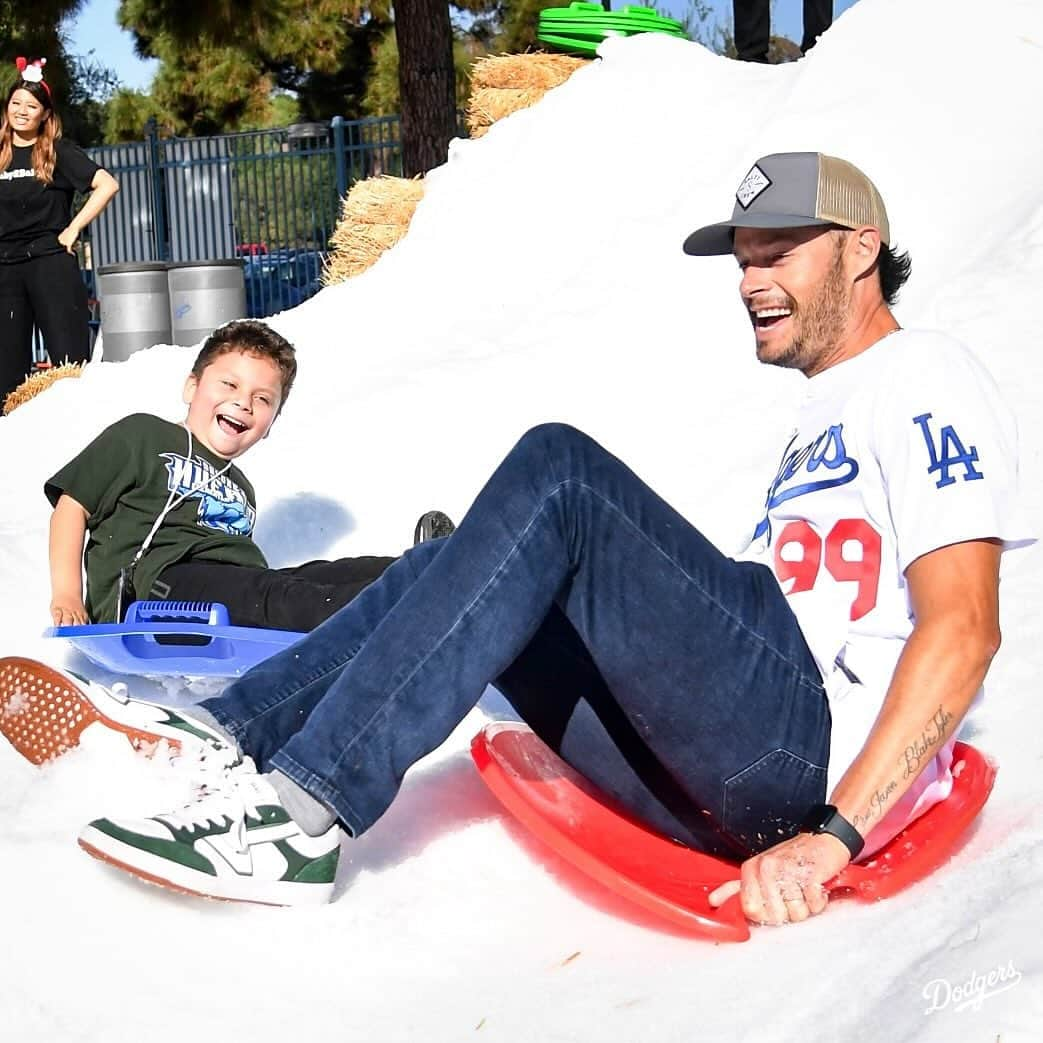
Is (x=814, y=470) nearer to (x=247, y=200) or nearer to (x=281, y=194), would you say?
(x=281, y=194)

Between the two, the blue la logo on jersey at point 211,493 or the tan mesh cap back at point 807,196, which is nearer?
the tan mesh cap back at point 807,196

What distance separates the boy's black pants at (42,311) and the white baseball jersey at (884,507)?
4.81 meters

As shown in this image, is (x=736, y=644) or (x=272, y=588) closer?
(x=736, y=644)

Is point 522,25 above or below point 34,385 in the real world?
above

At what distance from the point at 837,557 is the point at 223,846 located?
978 mm

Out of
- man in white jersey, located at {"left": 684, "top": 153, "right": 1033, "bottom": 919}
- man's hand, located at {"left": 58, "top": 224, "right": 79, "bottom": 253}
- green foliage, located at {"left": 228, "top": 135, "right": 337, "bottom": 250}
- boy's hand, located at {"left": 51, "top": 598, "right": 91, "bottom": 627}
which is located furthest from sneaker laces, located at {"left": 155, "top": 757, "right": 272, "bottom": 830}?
green foliage, located at {"left": 228, "top": 135, "right": 337, "bottom": 250}

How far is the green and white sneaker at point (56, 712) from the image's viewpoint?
2406 mm

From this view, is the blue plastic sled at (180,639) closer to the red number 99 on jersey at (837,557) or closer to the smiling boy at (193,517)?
the smiling boy at (193,517)

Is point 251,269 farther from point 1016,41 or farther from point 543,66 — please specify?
point 1016,41

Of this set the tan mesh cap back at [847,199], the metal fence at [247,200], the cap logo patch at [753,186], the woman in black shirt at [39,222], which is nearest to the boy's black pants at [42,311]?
the woman in black shirt at [39,222]

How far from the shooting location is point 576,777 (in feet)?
7.49

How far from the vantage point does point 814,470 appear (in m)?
2.09

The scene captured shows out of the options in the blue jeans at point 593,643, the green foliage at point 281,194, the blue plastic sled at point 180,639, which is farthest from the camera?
the green foliage at point 281,194

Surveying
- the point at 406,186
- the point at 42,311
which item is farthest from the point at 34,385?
the point at 406,186
